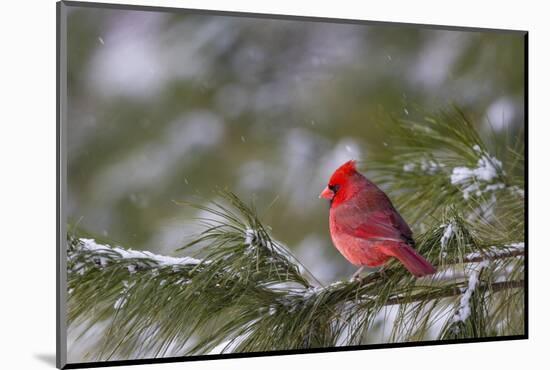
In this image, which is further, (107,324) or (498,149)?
(498,149)

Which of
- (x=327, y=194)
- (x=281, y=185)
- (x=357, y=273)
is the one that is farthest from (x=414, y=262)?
(x=281, y=185)

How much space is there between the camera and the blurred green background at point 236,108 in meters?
3.25

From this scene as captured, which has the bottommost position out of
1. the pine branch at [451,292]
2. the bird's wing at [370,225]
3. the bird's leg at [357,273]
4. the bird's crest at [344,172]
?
the pine branch at [451,292]

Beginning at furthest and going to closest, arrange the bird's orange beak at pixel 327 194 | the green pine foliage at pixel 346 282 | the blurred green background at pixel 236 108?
the bird's orange beak at pixel 327 194 < the blurred green background at pixel 236 108 < the green pine foliage at pixel 346 282

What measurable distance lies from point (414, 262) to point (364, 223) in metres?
0.27

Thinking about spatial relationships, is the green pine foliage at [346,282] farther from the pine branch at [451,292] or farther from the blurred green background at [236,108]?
the blurred green background at [236,108]

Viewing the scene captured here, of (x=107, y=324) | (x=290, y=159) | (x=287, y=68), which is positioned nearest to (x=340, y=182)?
(x=290, y=159)

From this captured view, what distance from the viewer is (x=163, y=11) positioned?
3.38 meters

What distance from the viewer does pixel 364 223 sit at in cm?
349

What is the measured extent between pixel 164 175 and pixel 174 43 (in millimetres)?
506

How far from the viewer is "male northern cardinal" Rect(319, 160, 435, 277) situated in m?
3.46

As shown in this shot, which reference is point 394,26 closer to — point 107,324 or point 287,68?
point 287,68

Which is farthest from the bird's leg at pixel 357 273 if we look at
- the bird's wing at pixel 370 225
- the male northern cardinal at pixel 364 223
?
the bird's wing at pixel 370 225

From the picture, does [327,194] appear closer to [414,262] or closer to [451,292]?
[414,262]
